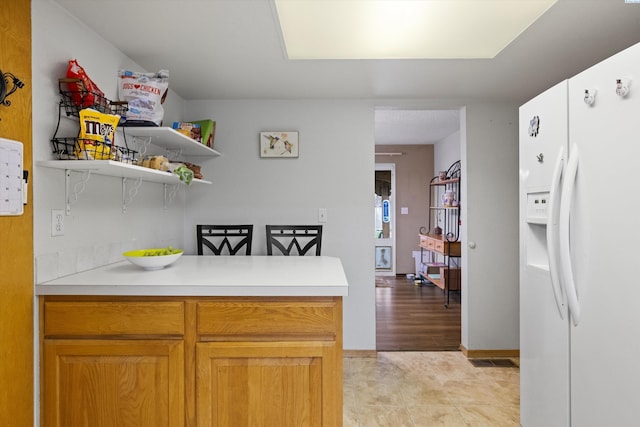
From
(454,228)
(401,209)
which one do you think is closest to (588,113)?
(454,228)

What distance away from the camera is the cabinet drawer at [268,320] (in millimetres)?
1504

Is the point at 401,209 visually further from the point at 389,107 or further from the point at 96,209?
the point at 96,209

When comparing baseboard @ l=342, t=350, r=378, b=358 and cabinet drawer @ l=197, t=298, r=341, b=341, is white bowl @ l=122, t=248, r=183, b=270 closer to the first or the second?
cabinet drawer @ l=197, t=298, r=341, b=341

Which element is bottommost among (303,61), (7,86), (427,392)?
(427,392)

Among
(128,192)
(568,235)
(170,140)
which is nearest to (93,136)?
(128,192)

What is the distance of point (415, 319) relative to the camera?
4.13 m

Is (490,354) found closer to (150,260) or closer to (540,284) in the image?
(540,284)

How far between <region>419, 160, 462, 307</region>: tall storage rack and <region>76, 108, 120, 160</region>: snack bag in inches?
164

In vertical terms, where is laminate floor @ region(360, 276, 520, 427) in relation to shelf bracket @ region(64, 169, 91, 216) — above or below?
below

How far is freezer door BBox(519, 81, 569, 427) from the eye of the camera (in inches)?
63.6

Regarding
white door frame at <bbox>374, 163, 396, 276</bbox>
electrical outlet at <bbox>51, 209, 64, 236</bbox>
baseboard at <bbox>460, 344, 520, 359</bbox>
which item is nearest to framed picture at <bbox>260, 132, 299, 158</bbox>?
electrical outlet at <bbox>51, 209, 64, 236</bbox>

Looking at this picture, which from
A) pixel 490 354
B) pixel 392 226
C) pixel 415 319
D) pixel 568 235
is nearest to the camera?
pixel 568 235

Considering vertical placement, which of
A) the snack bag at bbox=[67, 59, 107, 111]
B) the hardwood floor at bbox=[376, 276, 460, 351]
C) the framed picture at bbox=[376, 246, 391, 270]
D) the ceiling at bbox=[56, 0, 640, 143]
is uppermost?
the ceiling at bbox=[56, 0, 640, 143]

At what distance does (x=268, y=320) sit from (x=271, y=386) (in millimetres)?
262
